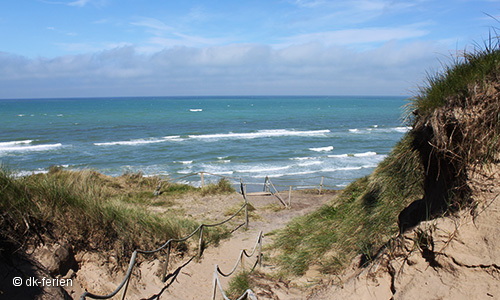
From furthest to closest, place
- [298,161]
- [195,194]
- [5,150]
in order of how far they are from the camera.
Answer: [5,150]
[298,161]
[195,194]

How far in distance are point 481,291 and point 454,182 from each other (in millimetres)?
1233

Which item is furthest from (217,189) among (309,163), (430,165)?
(309,163)

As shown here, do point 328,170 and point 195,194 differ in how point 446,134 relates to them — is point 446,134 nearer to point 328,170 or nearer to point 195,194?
point 195,194

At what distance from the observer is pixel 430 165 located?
189 inches

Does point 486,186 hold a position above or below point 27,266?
above

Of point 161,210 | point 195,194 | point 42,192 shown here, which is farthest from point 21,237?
point 195,194

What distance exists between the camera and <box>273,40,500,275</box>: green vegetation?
3.95 m

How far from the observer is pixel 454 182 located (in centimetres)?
409

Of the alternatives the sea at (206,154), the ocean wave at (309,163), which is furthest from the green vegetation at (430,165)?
the ocean wave at (309,163)

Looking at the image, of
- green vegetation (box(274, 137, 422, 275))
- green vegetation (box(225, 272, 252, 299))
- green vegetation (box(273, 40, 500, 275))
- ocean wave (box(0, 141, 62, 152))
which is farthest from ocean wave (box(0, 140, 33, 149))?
green vegetation (box(225, 272, 252, 299))

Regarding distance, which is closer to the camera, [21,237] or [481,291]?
[481,291]

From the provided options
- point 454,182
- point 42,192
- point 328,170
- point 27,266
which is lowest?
point 328,170

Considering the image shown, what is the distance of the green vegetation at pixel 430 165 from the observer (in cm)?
395

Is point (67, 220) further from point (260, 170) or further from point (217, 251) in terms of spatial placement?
point (260, 170)
